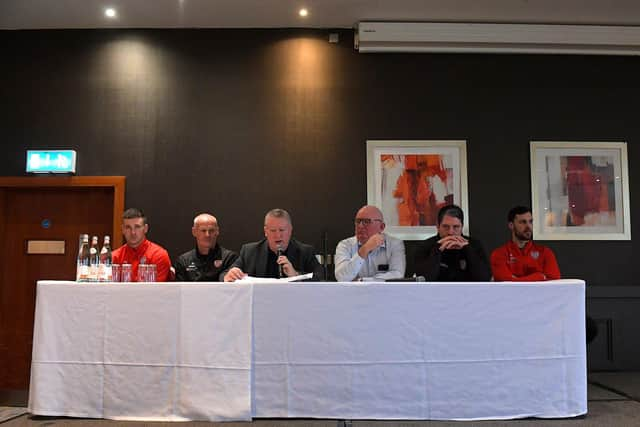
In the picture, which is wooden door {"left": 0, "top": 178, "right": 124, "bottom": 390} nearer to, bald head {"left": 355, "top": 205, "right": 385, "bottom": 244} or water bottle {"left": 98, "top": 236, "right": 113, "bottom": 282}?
water bottle {"left": 98, "top": 236, "right": 113, "bottom": 282}

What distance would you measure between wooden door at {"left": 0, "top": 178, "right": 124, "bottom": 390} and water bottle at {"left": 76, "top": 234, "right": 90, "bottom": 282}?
A: 168 cm

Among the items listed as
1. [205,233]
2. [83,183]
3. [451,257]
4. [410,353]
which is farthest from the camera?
[83,183]

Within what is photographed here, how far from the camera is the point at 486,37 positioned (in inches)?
183

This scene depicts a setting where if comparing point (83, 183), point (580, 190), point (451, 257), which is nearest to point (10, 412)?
point (83, 183)

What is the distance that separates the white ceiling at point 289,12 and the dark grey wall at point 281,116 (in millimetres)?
137

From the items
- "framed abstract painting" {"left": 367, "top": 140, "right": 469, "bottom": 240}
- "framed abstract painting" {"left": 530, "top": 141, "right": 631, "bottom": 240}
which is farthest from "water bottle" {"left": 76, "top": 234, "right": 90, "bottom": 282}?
"framed abstract painting" {"left": 530, "top": 141, "right": 631, "bottom": 240}

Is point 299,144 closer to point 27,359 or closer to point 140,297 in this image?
point 140,297

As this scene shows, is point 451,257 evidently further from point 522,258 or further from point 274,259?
point 274,259

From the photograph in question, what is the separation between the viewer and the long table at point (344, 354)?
2699mm

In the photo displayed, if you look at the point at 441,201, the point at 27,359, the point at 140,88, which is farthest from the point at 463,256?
the point at 27,359

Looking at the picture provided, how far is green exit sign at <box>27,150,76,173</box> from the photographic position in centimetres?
459

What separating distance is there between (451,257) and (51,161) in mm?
3254

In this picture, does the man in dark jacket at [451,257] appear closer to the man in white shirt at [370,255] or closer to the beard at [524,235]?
the man in white shirt at [370,255]

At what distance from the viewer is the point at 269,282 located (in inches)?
109
